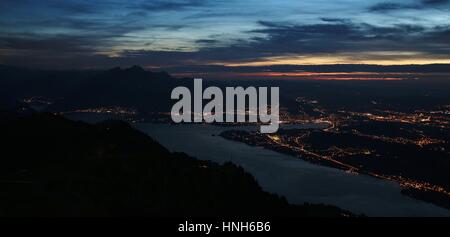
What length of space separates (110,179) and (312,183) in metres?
28.3

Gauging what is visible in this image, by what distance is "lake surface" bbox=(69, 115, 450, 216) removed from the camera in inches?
1545

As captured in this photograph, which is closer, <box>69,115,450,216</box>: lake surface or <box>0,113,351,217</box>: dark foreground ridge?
<box>0,113,351,217</box>: dark foreground ridge

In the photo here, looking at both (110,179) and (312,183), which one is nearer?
(110,179)

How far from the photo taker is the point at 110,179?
2202 centimetres

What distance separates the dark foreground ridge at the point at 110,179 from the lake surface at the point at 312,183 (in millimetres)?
13000

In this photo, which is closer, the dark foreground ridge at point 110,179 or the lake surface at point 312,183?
the dark foreground ridge at point 110,179

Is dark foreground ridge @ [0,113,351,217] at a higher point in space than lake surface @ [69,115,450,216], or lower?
higher

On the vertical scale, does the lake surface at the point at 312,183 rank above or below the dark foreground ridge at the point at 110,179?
below

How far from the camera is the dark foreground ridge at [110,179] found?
18.5 metres

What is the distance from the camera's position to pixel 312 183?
46469mm

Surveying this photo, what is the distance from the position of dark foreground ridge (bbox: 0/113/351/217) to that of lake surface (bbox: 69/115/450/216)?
42.7ft

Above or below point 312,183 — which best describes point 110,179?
above

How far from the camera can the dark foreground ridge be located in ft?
60.8
